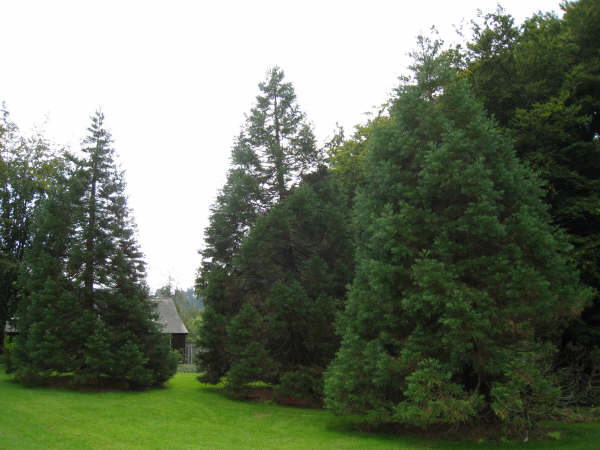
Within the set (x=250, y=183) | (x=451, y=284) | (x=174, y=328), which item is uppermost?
(x=250, y=183)

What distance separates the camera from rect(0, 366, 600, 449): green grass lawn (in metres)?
10.1

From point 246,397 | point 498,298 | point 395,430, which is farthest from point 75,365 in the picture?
point 498,298

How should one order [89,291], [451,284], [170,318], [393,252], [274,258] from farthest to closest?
[170,318]
[89,291]
[274,258]
[393,252]
[451,284]

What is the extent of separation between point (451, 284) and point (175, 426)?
8550mm

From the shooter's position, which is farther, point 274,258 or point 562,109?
point 274,258

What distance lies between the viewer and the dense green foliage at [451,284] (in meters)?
9.57

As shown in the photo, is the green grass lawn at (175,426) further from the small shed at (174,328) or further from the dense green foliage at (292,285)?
the small shed at (174,328)

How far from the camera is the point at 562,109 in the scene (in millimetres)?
14594

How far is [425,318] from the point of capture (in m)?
10.8

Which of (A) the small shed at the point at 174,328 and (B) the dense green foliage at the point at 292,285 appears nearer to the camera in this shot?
(B) the dense green foliage at the point at 292,285

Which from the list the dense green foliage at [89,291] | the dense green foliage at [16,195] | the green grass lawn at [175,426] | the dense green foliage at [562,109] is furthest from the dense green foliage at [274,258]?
the dense green foliage at [16,195]

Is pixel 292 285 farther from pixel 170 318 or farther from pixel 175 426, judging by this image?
pixel 170 318

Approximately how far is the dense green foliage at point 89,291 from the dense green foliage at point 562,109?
15.9 m

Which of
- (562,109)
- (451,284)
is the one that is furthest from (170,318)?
(562,109)
